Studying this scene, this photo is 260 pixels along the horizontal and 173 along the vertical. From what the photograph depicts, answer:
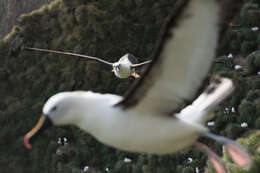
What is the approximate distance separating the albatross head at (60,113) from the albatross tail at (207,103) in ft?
1.72

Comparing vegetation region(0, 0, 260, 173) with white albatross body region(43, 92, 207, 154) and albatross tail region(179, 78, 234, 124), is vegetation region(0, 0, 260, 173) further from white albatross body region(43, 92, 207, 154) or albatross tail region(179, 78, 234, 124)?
white albatross body region(43, 92, 207, 154)

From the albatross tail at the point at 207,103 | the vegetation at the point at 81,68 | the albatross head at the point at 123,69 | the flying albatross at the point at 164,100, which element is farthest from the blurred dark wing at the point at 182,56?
the vegetation at the point at 81,68

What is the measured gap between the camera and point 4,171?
823cm

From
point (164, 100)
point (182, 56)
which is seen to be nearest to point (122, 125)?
point (164, 100)

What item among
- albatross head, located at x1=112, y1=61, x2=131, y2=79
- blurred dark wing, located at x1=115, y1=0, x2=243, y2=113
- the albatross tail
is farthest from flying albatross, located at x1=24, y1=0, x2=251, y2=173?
albatross head, located at x1=112, y1=61, x2=131, y2=79

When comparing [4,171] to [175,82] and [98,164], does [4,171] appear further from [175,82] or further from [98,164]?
[175,82]

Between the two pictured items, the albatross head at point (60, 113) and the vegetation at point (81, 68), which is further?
the vegetation at point (81, 68)

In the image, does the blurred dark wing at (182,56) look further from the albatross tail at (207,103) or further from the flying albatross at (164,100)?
the albatross tail at (207,103)

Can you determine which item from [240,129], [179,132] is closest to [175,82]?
[179,132]

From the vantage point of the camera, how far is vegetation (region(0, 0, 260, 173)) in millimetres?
7422

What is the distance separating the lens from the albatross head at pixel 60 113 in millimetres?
1849

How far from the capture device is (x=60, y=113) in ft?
6.07

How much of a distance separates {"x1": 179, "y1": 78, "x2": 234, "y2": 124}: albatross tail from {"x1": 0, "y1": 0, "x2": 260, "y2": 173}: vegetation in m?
4.62

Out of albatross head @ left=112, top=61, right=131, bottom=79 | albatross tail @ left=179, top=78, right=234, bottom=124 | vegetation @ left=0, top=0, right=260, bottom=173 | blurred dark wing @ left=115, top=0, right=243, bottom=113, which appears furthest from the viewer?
vegetation @ left=0, top=0, right=260, bottom=173
